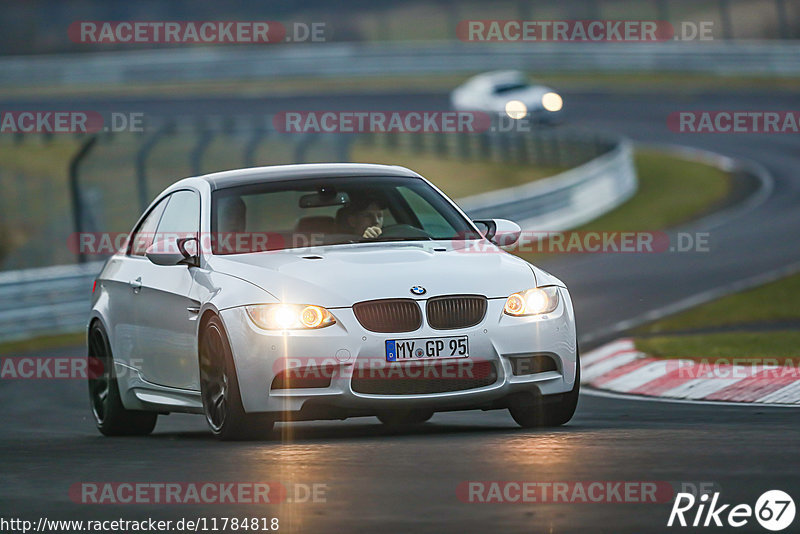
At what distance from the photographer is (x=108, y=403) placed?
1050 cm

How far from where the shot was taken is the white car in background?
47.4 metres

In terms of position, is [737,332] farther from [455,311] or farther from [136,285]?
[455,311]

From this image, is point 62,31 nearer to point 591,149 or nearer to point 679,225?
point 591,149

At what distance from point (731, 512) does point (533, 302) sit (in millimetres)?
2973

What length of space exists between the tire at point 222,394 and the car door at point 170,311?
16 centimetres

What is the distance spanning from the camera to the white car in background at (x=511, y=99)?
47438mm

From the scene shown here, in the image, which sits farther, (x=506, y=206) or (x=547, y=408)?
(x=506, y=206)

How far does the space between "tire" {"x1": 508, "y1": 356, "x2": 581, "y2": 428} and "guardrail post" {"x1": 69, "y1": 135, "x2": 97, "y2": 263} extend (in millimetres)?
12021
